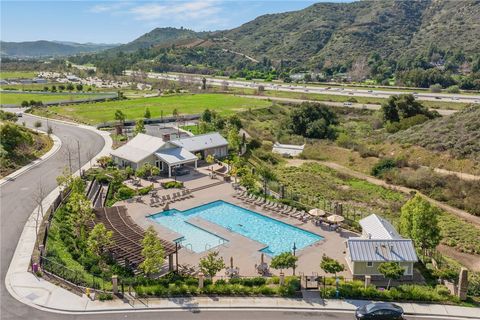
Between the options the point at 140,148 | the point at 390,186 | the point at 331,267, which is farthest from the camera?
the point at 140,148

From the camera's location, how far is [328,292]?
85.5ft

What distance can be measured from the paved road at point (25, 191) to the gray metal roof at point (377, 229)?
895 inches

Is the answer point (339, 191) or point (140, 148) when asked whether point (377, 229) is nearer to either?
point (339, 191)

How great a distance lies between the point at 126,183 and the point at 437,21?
607 ft

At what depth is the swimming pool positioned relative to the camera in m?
34.5

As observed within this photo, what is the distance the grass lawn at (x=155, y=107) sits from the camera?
296 ft

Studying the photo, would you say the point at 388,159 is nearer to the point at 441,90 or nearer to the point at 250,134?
the point at 250,134

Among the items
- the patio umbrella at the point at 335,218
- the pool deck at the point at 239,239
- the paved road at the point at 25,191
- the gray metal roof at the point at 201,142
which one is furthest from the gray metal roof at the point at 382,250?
the gray metal roof at the point at 201,142

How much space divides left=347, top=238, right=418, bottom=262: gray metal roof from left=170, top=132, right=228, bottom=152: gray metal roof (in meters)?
30.6

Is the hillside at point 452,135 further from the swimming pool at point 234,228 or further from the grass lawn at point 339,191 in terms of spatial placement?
the swimming pool at point 234,228

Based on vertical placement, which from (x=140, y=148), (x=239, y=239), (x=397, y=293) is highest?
(x=140, y=148)

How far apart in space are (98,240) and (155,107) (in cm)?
7448

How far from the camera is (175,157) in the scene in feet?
169

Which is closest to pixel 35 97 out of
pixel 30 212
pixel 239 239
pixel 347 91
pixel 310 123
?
pixel 310 123
